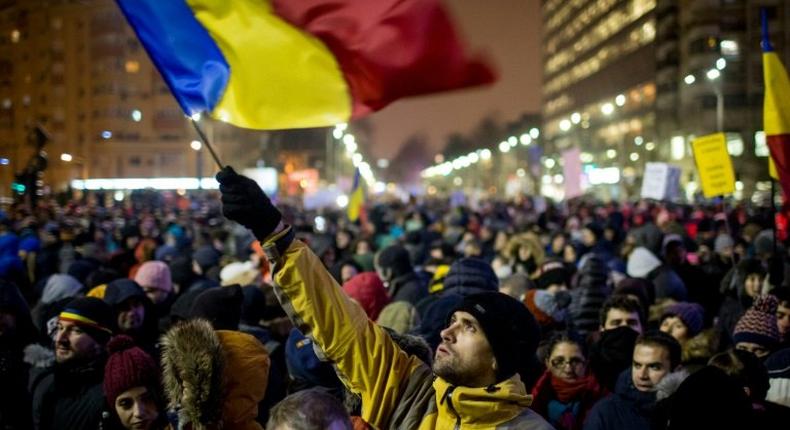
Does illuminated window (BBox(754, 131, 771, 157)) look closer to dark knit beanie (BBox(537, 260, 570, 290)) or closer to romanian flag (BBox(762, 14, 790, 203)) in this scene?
romanian flag (BBox(762, 14, 790, 203))

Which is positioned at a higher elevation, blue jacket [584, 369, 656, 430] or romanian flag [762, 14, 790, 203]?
romanian flag [762, 14, 790, 203]

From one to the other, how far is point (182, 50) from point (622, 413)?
2905 mm

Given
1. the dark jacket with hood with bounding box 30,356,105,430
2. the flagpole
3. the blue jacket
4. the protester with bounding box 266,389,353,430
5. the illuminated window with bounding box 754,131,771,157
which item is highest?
the illuminated window with bounding box 754,131,771,157

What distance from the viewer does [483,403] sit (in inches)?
130

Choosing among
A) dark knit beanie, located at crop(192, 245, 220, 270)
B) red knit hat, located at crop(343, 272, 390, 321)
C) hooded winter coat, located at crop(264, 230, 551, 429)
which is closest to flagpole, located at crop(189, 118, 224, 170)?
hooded winter coat, located at crop(264, 230, 551, 429)

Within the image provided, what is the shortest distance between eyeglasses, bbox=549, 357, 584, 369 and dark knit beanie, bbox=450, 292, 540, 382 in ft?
6.09

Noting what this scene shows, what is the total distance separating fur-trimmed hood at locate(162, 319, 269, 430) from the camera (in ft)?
11.9

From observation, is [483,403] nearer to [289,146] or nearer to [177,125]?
[289,146]

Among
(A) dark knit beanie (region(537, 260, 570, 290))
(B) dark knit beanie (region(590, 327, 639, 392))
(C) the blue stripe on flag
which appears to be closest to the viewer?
(C) the blue stripe on flag

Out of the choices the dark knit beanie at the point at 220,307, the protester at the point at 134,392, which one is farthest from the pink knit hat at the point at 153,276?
the protester at the point at 134,392

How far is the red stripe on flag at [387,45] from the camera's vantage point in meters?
3.74

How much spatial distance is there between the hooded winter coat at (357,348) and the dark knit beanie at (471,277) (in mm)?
3026

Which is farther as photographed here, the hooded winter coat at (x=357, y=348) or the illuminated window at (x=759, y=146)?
the illuminated window at (x=759, y=146)

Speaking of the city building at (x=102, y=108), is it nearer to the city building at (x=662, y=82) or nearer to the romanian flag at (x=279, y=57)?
the city building at (x=662, y=82)
